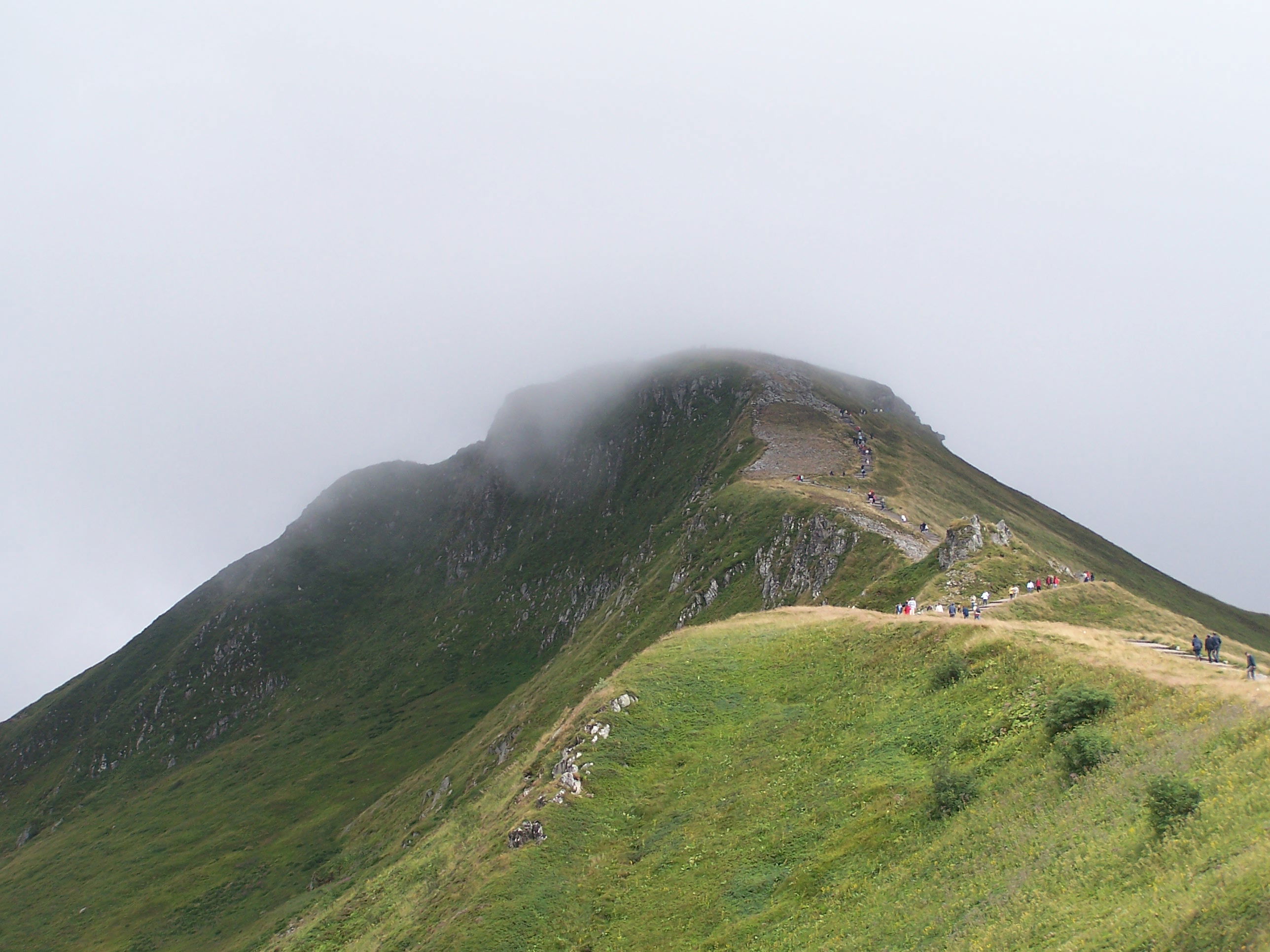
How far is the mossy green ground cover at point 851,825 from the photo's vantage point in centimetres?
1953

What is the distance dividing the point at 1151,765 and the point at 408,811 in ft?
406

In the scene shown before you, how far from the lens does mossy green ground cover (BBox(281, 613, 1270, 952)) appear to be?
64.1ft

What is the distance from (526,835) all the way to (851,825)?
17.9 m

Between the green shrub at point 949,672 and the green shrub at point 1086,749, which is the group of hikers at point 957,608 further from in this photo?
the green shrub at point 1086,749

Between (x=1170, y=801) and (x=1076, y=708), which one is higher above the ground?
(x=1170, y=801)

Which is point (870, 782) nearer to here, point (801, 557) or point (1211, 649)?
point (1211, 649)

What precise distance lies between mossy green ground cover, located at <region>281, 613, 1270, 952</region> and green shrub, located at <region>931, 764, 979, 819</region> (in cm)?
32

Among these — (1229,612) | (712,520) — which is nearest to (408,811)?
(712,520)

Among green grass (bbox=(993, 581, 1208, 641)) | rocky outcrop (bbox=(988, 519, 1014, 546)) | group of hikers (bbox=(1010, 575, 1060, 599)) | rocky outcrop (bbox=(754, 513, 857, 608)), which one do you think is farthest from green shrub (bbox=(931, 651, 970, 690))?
rocky outcrop (bbox=(754, 513, 857, 608))

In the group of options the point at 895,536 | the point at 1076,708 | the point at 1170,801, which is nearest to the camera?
the point at 1170,801

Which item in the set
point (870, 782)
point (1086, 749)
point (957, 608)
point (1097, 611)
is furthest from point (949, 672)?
point (1097, 611)

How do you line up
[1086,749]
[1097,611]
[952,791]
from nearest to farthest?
[1086,749] < [952,791] < [1097,611]

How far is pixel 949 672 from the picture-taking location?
35.8m

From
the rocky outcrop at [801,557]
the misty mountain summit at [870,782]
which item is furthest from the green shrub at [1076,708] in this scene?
the rocky outcrop at [801,557]
